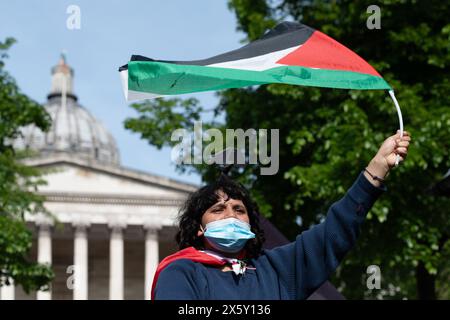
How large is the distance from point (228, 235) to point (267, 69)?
143 centimetres

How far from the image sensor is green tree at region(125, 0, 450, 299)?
18.1 meters

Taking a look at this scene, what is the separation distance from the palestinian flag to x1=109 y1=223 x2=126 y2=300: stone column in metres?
63.2

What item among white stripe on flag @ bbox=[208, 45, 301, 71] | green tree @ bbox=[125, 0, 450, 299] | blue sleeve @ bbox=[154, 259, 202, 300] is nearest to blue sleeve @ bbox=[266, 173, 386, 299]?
blue sleeve @ bbox=[154, 259, 202, 300]

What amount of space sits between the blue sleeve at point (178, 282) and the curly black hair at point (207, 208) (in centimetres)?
39

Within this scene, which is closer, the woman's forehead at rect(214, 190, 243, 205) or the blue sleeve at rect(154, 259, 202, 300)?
the blue sleeve at rect(154, 259, 202, 300)

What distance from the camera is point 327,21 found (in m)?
20.2

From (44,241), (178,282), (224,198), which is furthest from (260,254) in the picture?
(44,241)

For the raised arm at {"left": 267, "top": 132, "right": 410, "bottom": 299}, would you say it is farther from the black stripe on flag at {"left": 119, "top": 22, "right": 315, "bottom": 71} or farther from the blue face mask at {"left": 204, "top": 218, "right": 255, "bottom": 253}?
the black stripe on flag at {"left": 119, "top": 22, "right": 315, "bottom": 71}

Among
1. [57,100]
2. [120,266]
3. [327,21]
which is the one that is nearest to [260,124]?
[327,21]

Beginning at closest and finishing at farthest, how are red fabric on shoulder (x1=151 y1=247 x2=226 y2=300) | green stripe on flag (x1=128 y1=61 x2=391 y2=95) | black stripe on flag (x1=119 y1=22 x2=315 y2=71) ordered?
red fabric on shoulder (x1=151 y1=247 x2=226 y2=300)
green stripe on flag (x1=128 y1=61 x2=391 y2=95)
black stripe on flag (x1=119 y1=22 x2=315 y2=71)

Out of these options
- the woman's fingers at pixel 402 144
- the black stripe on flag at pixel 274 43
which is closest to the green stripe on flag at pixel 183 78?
the black stripe on flag at pixel 274 43

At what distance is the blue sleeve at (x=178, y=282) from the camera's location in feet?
13.6
